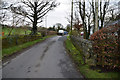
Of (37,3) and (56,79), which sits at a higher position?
(37,3)

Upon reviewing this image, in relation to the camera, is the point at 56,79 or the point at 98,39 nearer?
the point at 56,79

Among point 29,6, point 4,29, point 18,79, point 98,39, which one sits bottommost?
point 18,79

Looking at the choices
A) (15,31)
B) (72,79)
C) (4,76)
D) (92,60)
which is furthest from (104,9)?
(4,76)

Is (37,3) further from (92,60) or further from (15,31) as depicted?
(92,60)

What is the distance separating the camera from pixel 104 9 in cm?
1822

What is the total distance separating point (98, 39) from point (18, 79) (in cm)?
379

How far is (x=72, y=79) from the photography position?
4594mm

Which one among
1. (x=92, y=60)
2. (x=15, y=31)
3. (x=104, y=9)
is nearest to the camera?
(x=92, y=60)

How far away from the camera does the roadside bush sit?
4676 millimetres

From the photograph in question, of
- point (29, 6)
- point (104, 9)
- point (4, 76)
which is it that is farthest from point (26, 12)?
point (4, 76)

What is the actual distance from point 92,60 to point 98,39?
3.89 feet

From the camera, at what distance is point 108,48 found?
4777mm

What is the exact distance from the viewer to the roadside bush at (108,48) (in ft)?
15.3

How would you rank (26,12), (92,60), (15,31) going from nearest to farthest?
1. (92,60)
2. (15,31)
3. (26,12)
